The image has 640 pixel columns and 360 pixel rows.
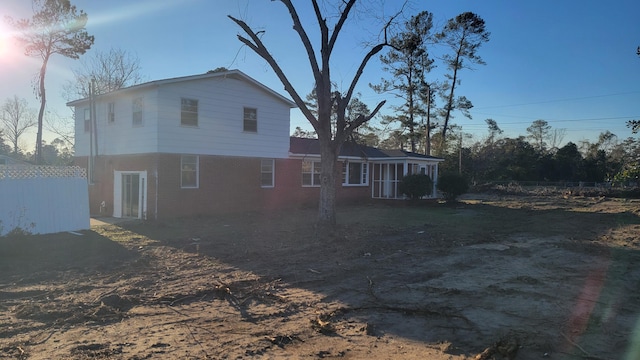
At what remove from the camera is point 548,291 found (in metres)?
6.96

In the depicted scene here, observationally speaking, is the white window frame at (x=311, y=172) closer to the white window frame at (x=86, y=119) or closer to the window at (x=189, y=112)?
the window at (x=189, y=112)

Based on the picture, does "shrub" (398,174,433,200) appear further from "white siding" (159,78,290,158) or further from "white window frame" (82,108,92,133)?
"white window frame" (82,108,92,133)

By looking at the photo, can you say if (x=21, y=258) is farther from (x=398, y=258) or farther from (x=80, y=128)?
(x=80, y=128)

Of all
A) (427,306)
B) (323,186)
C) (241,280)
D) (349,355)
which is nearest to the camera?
(349,355)

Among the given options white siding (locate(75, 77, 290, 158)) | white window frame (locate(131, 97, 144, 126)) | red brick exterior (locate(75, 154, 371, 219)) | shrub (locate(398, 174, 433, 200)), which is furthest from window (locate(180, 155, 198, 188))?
shrub (locate(398, 174, 433, 200))

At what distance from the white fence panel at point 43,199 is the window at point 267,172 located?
27.9ft

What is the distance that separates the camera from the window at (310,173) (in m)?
23.6

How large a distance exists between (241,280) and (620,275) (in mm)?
7147

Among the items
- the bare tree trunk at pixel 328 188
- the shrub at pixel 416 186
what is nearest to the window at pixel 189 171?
the bare tree trunk at pixel 328 188

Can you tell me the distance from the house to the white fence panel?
3461 millimetres

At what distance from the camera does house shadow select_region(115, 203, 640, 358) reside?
17.3ft

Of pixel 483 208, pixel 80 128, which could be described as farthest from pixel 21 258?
pixel 483 208

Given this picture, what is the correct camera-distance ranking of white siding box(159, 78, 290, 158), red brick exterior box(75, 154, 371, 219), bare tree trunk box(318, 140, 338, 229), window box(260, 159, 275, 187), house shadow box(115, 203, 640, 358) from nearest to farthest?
house shadow box(115, 203, 640, 358), bare tree trunk box(318, 140, 338, 229), red brick exterior box(75, 154, 371, 219), white siding box(159, 78, 290, 158), window box(260, 159, 275, 187)

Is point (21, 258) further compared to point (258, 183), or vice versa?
point (258, 183)
